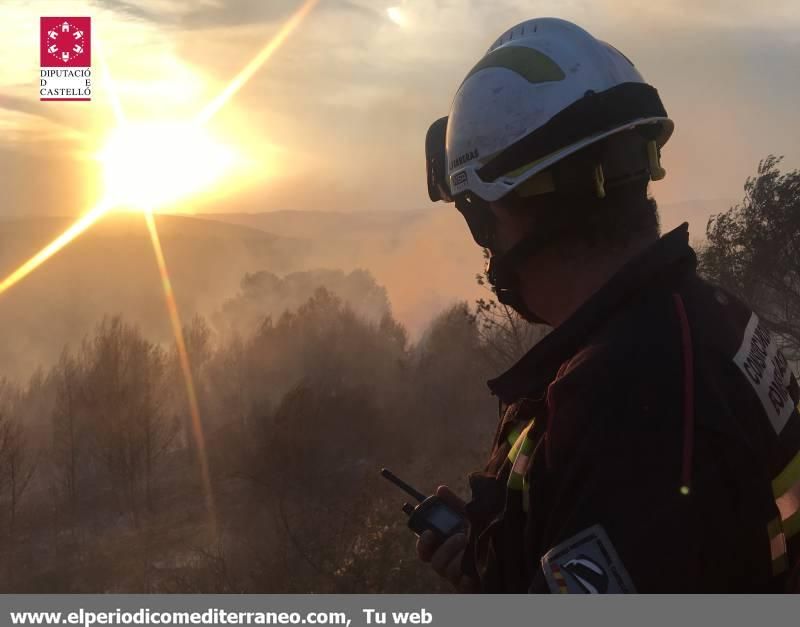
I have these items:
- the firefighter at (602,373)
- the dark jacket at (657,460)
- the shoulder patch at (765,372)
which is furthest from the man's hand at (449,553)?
the shoulder patch at (765,372)

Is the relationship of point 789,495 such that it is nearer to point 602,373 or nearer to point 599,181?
point 602,373

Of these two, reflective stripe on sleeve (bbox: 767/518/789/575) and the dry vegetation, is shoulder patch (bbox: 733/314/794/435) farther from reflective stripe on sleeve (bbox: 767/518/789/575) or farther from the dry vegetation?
the dry vegetation

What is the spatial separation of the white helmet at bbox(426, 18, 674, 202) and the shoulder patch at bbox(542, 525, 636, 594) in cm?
99

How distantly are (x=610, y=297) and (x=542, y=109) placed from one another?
0.64 metres

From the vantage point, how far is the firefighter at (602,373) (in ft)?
5.32

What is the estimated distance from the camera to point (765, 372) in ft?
6.25

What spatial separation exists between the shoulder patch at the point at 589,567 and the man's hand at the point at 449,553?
0.55 m

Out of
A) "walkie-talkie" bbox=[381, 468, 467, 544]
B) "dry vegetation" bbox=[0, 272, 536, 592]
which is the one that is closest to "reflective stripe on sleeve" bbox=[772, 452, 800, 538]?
"walkie-talkie" bbox=[381, 468, 467, 544]

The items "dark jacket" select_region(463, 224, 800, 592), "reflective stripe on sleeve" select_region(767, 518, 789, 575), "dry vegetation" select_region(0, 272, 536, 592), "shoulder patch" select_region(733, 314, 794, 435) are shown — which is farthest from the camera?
"dry vegetation" select_region(0, 272, 536, 592)

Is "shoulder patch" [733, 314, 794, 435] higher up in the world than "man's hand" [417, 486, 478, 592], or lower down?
higher up

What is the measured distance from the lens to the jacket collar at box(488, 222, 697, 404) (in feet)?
6.42

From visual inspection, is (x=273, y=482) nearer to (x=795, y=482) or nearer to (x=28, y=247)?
(x=795, y=482)

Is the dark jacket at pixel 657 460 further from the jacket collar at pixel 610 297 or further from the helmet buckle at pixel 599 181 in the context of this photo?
the helmet buckle at pixel 599 181
